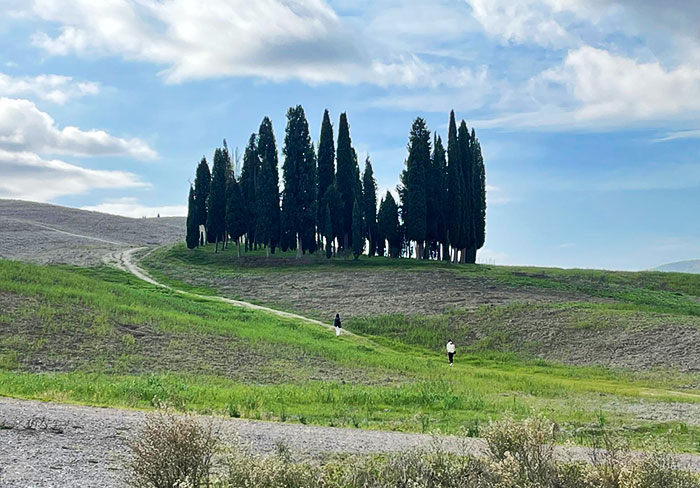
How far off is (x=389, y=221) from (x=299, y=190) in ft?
34.0

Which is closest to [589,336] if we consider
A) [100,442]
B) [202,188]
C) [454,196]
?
[100,442]

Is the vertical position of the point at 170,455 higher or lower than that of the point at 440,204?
lower

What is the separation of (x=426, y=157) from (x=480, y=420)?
179ft

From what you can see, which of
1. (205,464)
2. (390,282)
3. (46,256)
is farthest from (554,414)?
(46,256)

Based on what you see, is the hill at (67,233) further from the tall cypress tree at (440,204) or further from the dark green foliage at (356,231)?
the tall cypress tree at (440,204)

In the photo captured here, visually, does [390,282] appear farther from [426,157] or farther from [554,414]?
[554,414]

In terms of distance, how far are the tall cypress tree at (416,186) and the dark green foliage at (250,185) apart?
17.6 m

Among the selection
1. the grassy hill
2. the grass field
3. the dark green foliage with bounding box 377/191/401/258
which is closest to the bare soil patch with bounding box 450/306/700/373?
the grassy hill

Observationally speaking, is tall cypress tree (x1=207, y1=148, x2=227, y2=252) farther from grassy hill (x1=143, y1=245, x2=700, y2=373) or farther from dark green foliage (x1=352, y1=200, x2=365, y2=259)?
dark green foliage (x1=352, y1=200, x2=365, y2=259)

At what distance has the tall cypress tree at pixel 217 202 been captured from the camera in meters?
77.2

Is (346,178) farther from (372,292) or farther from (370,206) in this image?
(372,292)

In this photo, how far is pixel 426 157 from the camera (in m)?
69.6

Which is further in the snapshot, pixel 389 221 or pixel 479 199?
pixel 479 199

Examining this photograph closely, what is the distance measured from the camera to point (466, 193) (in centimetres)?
7131
